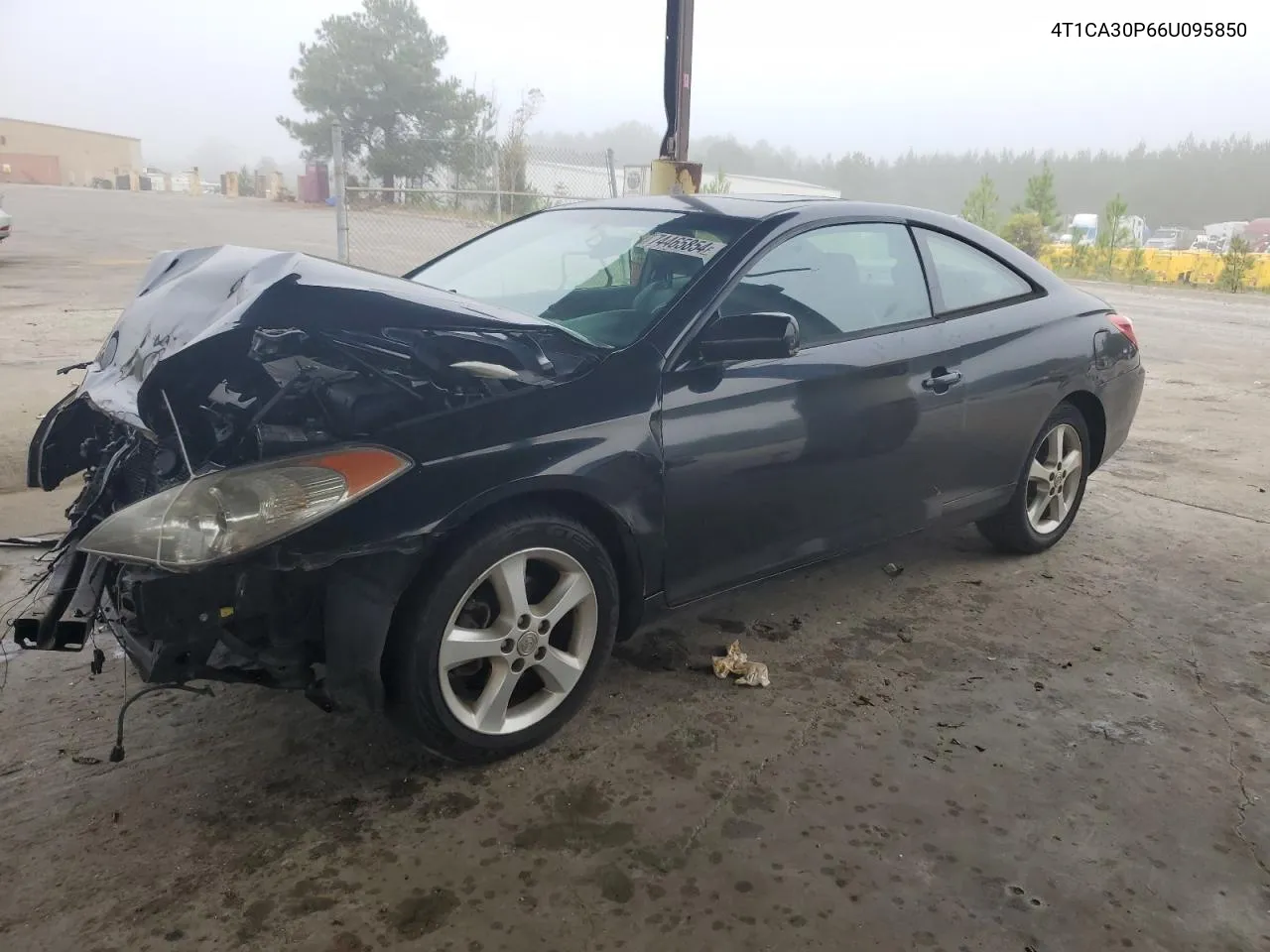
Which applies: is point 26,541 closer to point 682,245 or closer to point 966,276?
point 682,245

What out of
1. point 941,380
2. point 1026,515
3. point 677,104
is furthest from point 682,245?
point 677,104

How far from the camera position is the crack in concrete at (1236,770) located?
2.36 meters

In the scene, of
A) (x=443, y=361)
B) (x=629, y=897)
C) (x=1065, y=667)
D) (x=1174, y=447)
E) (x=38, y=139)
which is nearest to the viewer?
(x=629, y=897)

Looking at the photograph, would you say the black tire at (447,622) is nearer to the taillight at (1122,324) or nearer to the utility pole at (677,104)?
the taillight at (1122,324)

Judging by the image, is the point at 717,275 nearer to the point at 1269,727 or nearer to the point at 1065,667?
the point at 1065,667

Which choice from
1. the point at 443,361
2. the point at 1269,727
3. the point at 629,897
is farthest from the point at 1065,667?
the point at 443,361

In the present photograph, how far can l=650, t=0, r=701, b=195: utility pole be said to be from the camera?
Result: 7.54m

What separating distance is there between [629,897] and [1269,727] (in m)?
2.18

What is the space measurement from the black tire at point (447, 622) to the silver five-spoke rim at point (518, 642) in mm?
22

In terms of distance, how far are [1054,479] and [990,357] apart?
2.87 feet

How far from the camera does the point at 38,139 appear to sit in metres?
84.9

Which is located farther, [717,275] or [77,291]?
[77,291]

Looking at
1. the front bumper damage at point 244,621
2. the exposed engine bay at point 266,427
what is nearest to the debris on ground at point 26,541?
the exposed engine bay at point 266,427

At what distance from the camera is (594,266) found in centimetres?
335
